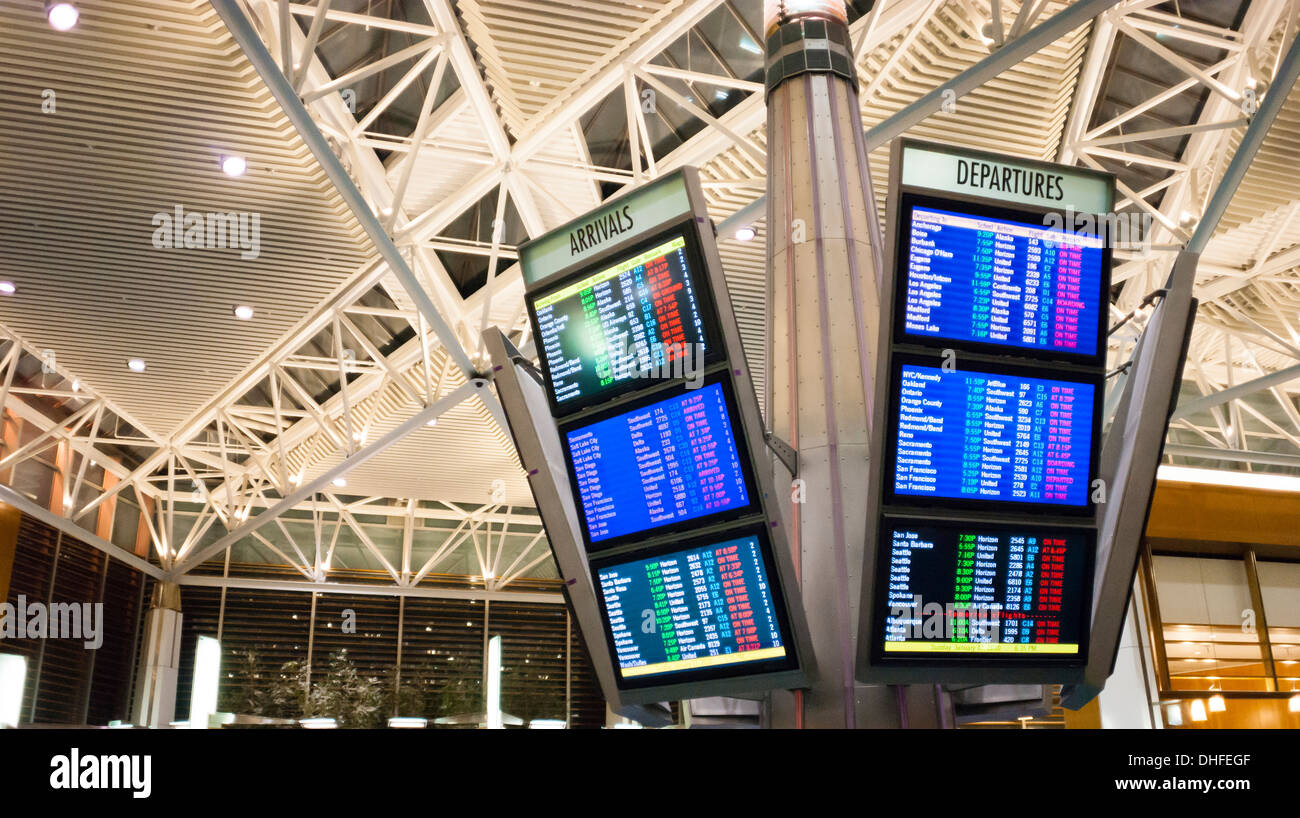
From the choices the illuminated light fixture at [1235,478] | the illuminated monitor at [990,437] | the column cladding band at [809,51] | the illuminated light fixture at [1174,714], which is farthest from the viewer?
the illuminated light fixture at [1235,478]

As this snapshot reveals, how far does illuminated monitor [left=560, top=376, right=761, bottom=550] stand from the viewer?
188 inches

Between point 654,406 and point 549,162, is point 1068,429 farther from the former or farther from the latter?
point 549,162

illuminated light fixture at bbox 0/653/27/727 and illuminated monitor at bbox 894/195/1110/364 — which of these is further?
illuminated light fixture at bbox 0/653/27/727

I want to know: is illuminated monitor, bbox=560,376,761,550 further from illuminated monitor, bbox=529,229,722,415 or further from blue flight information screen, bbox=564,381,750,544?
illuminated monitor, bbox=529,229,722,415

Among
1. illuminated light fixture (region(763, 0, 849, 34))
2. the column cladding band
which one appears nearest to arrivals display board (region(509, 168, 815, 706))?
the column cladding band

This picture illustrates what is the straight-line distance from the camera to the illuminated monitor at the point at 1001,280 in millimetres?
4660

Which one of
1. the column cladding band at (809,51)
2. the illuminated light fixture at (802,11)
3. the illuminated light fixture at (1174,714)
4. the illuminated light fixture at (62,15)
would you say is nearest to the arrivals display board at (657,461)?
the column cladding band at (809,51)

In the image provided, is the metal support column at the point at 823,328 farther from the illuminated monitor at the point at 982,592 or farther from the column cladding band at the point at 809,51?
the illuminated monitor at the point at 982,592

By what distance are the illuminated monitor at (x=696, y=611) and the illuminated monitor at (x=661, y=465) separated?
0.46 ft

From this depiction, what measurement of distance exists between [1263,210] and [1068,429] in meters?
10.3

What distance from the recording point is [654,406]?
4.96m

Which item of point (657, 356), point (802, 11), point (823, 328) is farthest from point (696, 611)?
point (802, 11)

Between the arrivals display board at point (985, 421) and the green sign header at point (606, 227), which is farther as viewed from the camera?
the green sign header at point (606, 227)

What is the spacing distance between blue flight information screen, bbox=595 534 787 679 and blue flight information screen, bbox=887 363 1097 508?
0.77m
